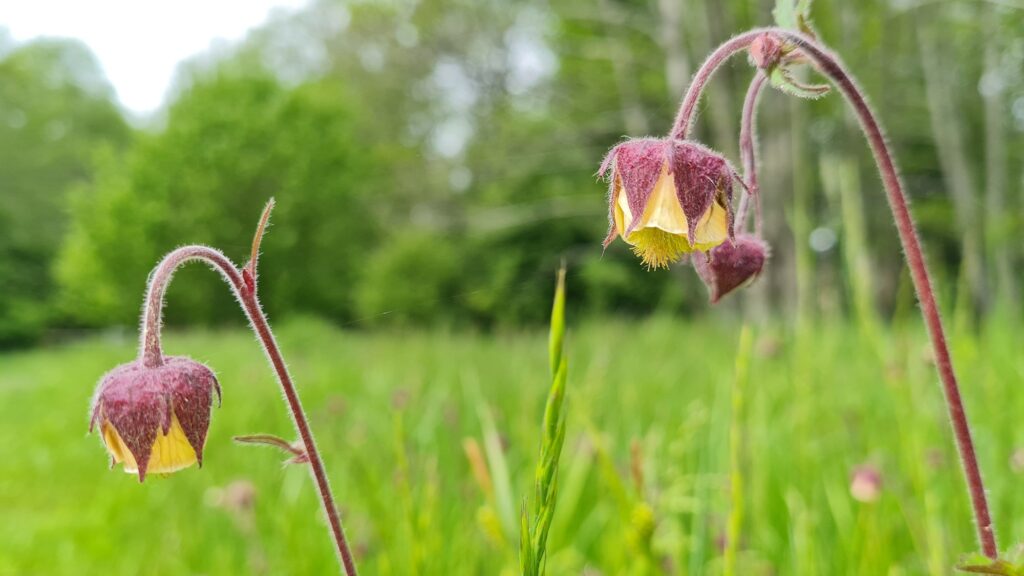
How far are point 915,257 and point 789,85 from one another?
165mm

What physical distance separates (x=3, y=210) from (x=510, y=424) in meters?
15.5

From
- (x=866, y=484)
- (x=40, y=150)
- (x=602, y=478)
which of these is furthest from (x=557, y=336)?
(x=40, y=150)

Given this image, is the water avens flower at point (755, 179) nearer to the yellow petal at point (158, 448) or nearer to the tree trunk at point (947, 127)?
the yellow petal at point (158, 448)

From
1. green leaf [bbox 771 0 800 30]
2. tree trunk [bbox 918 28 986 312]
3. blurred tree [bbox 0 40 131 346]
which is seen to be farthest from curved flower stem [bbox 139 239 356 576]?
blurred tree [bbox 0 40 131 346]

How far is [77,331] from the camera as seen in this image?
56.3 feet

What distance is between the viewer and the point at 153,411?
74 cm

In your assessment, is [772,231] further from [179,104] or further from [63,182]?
[63,182]

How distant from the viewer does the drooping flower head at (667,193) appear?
2.31ft

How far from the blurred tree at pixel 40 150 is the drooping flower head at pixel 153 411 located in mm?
16399

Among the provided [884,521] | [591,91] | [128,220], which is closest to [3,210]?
[128,220]

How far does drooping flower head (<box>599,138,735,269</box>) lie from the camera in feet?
2.31

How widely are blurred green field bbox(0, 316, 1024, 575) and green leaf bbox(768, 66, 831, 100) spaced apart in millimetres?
321

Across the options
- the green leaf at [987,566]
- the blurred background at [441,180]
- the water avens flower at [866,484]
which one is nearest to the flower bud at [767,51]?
the green leaf at [987,566]

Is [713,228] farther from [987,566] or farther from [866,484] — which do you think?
[866,484]
